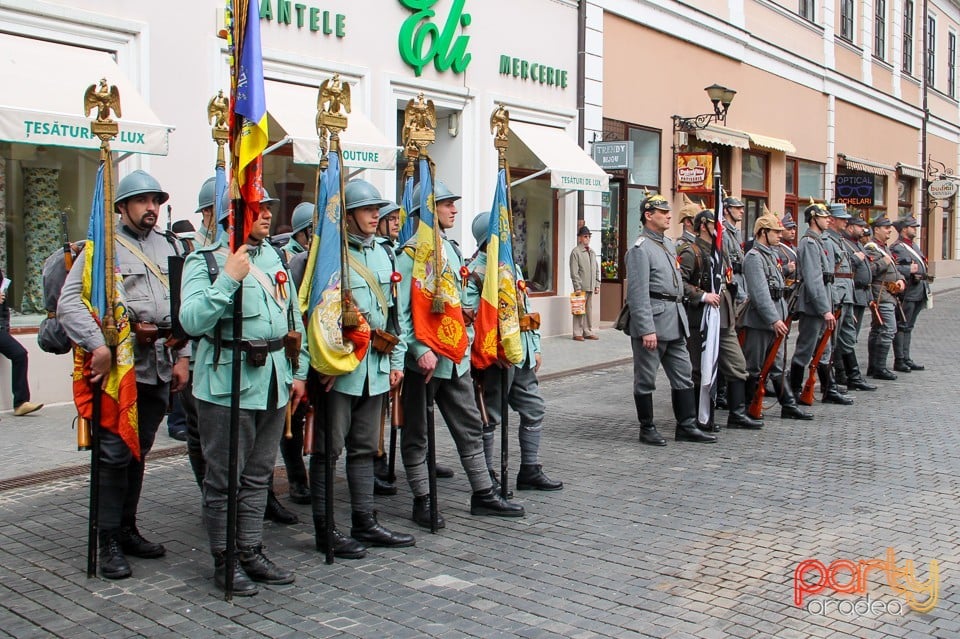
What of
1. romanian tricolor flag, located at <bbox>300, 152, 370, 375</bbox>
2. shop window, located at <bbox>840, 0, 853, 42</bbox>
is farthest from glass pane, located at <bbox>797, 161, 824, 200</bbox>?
romanian tricolor flag, located at <bbox>300, 152, 370, 375</bbox>

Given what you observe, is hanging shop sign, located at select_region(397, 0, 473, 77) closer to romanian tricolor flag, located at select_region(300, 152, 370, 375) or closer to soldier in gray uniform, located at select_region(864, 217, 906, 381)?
soldier in gray uniform, located at select_region(864, 217, 906, 381)

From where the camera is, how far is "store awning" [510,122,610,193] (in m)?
16.3

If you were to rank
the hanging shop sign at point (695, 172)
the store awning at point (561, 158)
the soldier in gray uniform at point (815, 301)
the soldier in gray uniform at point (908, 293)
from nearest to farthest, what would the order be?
the soldier in gray uniform at point (815, 301) < the soldier in gray uniform at point (908, 293) < the store awning at point (561, 158) < the hanging shop sign at point (695, 172)

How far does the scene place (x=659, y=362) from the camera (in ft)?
Answer: 28.9

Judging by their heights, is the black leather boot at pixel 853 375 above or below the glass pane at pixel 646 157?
below

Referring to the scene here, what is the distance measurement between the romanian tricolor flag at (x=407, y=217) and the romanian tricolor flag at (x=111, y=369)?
1886 millimetres

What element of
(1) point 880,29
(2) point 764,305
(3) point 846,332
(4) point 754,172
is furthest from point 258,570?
(1) point 880,29

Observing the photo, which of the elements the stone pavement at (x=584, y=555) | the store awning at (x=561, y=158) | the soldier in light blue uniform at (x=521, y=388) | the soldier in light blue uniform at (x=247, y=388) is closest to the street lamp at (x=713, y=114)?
the store awning at (x=561, y=158)

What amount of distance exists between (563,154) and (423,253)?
37.0 ft

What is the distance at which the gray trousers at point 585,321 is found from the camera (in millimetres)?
17062

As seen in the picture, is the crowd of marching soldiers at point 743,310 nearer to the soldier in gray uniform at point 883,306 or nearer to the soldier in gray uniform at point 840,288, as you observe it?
the soldier in gray uniform at point 840,288

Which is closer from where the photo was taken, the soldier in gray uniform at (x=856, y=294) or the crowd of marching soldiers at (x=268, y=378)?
the crowd of marching soldiers at (x=268, y=378)

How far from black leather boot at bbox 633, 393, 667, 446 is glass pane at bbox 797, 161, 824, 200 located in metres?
19.9

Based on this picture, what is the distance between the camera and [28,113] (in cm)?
928
